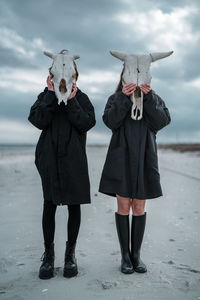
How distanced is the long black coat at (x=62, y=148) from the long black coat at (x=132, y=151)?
22 centimetres

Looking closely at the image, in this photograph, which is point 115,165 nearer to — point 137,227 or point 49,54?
point 137,227

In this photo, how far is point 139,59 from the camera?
9.14 feet

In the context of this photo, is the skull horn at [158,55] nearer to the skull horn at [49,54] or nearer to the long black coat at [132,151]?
the long black coat at [132,151]

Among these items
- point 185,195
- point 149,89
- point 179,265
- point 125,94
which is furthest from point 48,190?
point 185,195

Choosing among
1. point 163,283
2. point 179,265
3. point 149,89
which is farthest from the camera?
point 179,265

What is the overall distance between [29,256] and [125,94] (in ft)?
6.09

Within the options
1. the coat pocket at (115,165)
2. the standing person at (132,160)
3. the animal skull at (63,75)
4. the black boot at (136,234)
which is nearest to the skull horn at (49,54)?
the animal skull at (63,75)

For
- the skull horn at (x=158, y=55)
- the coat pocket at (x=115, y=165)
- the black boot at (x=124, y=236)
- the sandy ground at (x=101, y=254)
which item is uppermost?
the skull horn at (x=158, y=55)

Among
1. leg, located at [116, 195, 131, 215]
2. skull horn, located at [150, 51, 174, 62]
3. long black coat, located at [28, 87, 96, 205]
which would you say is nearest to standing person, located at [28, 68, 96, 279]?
long black coat, located at [28, 87, 96, 205]

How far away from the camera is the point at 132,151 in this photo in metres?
2.81

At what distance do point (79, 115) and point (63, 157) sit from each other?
15.3 inches

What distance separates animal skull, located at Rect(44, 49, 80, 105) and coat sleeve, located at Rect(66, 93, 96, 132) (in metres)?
0.08

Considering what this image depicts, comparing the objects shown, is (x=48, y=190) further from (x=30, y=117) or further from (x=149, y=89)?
(x=149, y=89)

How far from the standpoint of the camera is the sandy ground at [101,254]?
7.97ft
